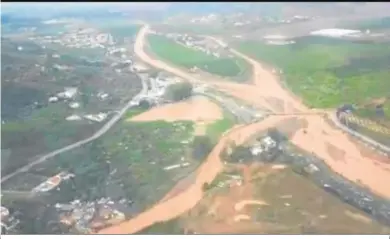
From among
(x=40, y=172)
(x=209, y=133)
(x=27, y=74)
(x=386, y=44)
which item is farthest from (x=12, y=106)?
(x=386, y=44)

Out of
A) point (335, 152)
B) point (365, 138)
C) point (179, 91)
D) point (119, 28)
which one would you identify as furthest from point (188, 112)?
point (365, 138)

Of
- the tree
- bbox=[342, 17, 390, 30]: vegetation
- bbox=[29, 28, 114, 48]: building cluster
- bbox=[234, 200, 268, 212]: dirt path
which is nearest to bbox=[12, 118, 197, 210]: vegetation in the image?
the tree

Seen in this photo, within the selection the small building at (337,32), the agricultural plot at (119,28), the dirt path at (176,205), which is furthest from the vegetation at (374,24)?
the agricultural plot at (119,28)

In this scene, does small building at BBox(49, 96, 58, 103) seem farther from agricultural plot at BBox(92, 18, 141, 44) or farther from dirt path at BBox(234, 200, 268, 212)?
dirt path at BBox(234, 200, 268, 212)

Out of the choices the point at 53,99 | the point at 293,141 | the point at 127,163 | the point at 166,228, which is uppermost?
the point at 53,99

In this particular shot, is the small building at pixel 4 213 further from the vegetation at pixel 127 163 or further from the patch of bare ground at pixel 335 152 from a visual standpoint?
the patch of bare ground at pixel 335 152

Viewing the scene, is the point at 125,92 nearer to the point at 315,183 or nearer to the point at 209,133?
the point at 209,133

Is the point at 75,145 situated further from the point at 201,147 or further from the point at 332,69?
the point at 332,69
